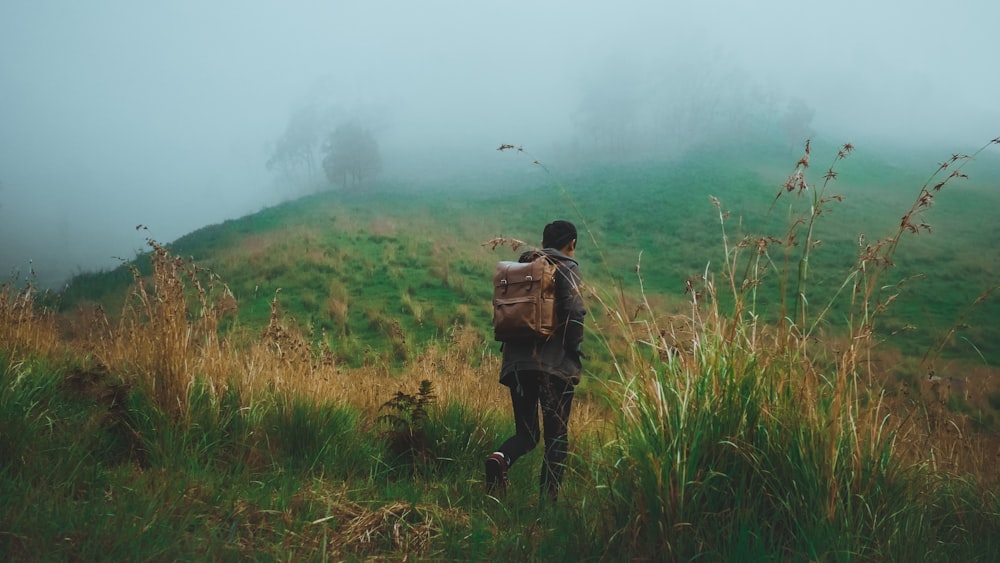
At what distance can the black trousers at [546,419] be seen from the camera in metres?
4.58

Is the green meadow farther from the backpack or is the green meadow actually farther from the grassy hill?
the grassy hill

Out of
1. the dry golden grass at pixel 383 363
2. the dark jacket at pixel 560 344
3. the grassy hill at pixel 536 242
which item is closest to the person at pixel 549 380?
the dark jacket at pixel 560 344

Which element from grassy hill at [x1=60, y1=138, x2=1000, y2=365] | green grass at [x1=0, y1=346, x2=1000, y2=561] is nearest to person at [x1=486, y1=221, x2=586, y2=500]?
green grass at [x1=0, y1=346, x2=1000, y2=561]

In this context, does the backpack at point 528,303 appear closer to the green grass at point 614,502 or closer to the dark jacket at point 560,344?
the dark jacket at point 560,344

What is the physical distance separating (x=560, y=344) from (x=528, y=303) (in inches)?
15.9

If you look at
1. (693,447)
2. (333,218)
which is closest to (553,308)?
(693,447)

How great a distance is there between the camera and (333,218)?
109 feet

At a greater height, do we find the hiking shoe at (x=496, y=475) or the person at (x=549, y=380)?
the person at (x=549, y=380)

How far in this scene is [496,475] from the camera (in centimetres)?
464

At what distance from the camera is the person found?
4.58m

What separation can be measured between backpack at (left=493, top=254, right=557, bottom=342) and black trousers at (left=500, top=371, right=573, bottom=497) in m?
0.32

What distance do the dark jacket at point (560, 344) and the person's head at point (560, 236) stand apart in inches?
6.4

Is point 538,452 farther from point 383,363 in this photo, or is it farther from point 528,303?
point 383,363

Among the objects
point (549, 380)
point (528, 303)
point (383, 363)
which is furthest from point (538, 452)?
point (383, 363)
